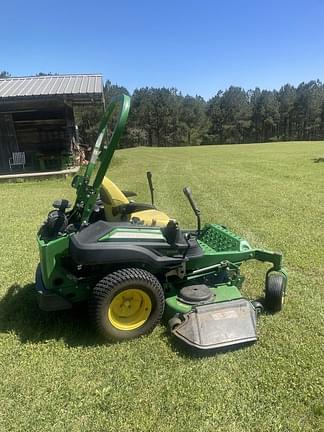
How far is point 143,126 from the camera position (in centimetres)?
5566

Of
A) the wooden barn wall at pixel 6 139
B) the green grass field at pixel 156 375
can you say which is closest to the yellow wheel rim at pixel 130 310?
the green grass field at pixel 156 375

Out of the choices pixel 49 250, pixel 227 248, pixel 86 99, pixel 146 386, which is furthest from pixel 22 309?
pixel 86 99

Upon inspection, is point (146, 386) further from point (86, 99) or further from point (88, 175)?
point (86, 99)

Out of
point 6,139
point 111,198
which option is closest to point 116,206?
point 111,198

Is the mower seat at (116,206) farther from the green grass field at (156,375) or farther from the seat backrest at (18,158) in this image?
the seat backrest at (18,158)

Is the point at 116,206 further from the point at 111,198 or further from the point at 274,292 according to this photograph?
the point at 274,292

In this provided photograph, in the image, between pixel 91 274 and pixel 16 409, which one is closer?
pixel 16 409

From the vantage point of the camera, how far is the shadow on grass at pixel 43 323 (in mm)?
3213

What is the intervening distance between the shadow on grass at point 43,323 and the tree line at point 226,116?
161ft

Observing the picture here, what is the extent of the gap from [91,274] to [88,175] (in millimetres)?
836

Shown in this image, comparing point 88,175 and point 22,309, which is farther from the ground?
point 88,175

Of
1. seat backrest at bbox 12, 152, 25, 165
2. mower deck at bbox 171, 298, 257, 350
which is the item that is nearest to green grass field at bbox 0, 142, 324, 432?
mower deck at bbox 171, 298, 257, 350

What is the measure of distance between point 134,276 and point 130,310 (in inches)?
13.8

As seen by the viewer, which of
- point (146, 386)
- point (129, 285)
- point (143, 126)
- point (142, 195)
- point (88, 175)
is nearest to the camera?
point (146, 386)
